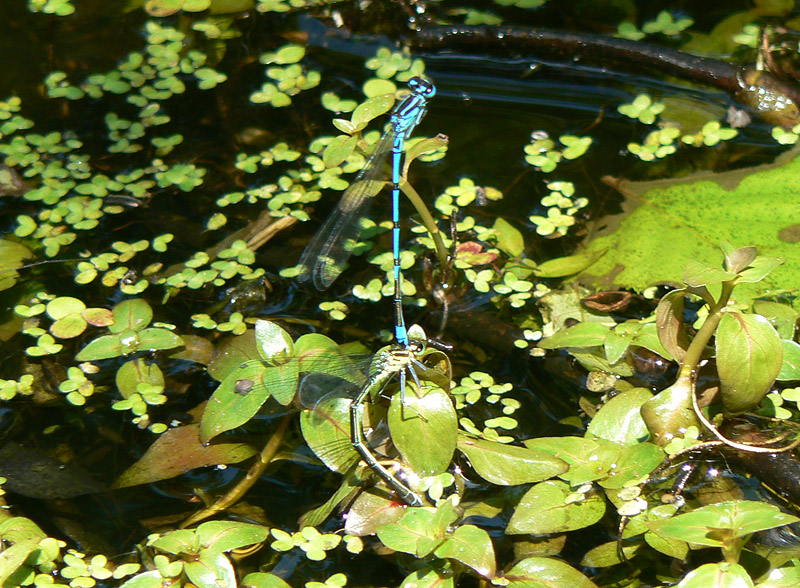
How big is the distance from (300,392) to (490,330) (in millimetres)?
942

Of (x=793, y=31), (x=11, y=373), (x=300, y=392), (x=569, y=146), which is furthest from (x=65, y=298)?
(x=793, y=31)

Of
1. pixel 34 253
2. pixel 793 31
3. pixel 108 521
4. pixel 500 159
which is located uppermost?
pixel 793 31

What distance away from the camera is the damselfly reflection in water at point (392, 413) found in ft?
7.59

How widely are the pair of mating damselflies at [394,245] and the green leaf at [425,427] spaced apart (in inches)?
2.8

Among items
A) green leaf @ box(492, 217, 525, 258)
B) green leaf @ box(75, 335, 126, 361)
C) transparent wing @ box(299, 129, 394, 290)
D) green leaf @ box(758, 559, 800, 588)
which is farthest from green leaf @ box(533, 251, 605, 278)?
green leaf @ box(75, 335, 126, 361)

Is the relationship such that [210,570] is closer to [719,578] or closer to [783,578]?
[719,578]

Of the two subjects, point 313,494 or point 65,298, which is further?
point 65,298

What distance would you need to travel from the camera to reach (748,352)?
2.28 meters

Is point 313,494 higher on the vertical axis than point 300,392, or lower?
lower

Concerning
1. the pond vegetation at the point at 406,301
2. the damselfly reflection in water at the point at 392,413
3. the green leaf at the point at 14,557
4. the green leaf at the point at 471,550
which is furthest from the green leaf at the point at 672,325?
the green leaf at the point at 14,557

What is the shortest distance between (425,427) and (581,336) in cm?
85

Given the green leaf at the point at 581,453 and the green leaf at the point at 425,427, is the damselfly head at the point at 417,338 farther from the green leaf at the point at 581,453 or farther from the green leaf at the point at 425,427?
the green leaf at the point at 581,453

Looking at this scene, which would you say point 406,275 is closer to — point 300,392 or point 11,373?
point 300,392

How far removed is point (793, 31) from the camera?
4.33 metres
